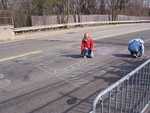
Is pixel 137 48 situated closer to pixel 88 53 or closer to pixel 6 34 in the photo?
pixel 88 53

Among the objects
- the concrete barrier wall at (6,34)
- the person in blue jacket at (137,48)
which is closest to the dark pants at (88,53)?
the person in blue jacket at (137,48)

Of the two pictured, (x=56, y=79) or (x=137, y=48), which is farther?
(x=137, y=48)

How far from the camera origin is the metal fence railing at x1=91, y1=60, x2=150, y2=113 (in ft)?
14.6

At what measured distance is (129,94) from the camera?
18.6ft

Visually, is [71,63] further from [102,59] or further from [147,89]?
[147,89]

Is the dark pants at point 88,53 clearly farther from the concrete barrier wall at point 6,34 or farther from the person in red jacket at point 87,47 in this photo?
the concrete barrier wall at point 6,34

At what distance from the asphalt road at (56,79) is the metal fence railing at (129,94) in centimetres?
126

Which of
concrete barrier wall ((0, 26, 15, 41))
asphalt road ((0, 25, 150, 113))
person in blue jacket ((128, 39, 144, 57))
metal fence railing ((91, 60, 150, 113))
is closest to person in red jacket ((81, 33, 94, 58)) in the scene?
asphalt road ((0, 25, 150, 113))

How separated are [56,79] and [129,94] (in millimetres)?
4462

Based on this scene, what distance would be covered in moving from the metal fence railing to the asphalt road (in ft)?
4.12

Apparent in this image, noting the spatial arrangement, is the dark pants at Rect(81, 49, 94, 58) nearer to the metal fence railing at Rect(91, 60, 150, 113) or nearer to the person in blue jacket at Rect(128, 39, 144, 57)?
the person in blue jacket at Rect(128, 39, 144, 57)

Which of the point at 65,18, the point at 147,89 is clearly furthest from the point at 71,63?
the point at 65,18

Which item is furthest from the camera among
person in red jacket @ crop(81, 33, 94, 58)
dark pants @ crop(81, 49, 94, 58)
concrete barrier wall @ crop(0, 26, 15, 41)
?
concrete barrier wall @ crop(0, 26, 15, 41)

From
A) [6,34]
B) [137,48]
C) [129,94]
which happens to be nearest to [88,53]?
[137,48]
